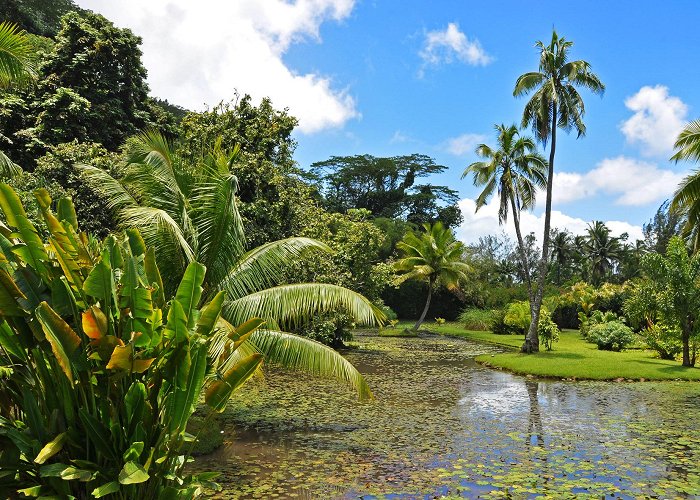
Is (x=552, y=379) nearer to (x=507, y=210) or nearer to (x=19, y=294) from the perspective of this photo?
(x=507, y=210)

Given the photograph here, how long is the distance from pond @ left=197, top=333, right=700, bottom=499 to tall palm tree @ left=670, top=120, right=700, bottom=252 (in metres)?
4.42

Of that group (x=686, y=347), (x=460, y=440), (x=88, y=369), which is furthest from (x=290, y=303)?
(x=686, y=347)

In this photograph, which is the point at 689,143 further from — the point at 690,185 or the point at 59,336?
the point at 59,336

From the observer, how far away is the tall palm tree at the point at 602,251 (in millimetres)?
48953

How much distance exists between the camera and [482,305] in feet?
126

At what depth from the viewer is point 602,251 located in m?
Answer: 49.2

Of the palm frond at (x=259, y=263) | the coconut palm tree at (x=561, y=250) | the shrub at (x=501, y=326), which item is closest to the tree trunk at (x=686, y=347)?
the palm frond at (x=259, y=263)

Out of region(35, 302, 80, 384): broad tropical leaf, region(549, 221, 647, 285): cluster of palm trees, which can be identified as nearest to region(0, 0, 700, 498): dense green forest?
region(35, 302, 80, 384): broad tropical leaf

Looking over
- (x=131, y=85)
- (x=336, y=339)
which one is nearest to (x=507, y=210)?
(x=336, y=339)

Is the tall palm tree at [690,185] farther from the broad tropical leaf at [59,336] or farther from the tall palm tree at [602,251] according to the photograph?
the tall palm tree at [602,251]

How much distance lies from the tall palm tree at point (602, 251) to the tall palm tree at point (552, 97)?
3194 cm

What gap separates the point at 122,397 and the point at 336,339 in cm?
1734

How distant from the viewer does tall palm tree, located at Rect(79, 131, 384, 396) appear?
8023 mm

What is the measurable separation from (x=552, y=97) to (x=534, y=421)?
13275mm
